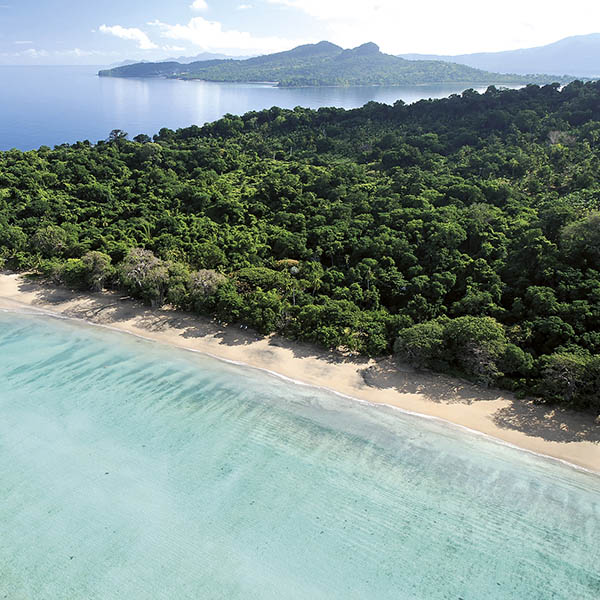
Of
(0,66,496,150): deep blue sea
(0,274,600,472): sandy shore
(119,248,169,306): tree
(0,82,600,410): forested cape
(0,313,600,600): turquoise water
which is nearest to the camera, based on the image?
(0,313,600,600): turquoise water

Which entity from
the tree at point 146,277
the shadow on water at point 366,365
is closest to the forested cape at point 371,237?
the tree at point 146,277

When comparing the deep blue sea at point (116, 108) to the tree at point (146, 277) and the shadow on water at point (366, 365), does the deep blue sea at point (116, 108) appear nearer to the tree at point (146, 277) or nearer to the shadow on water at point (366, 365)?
the shadow on water at point (366, 365)

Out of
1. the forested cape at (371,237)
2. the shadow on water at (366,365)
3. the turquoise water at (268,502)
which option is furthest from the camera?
the forested cape at (371,237)

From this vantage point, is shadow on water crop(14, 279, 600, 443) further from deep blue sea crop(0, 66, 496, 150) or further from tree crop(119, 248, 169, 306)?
deep blue sea crop(0, 66, 496, 150)

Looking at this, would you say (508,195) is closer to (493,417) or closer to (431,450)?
(493,417)

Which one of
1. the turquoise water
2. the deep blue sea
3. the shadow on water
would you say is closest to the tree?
the shadow on water

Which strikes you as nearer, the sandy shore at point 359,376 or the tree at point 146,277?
the sandy shore at point 359,376

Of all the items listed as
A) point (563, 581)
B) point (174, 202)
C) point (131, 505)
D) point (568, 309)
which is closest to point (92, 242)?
point (174, 202)
